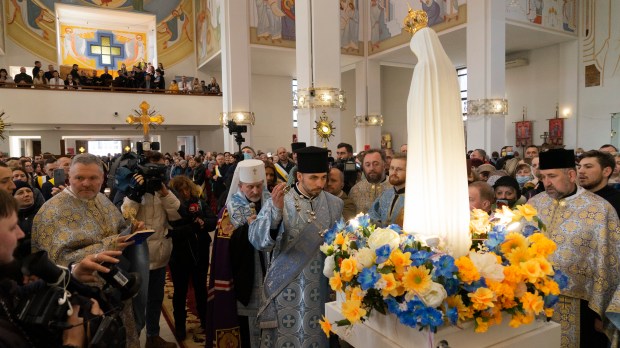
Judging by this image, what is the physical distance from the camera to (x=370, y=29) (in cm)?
1816

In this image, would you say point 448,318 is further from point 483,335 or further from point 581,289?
point 581,289

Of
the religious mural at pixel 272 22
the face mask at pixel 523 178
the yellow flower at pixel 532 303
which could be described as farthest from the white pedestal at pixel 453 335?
the religious mural at pixel 272 22

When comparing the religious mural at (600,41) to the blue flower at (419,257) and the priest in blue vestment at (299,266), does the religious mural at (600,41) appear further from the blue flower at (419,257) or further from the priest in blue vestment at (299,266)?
the blue flower at (419,257)

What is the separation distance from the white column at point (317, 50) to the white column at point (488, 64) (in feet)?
15.5

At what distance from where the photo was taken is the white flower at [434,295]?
1.52 meters

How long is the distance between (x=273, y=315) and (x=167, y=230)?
1.56 metres

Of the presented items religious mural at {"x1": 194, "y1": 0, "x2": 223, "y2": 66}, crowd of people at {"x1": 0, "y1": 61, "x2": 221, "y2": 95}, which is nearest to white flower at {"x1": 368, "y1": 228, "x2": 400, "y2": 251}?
religious mural at {"x1": 194, "y1": 0, "x2": 223, "y2": 66}

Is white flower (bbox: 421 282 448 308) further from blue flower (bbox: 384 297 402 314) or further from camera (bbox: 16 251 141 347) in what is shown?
camera (bbox: 16 251 141 347)

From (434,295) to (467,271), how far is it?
0.17 m

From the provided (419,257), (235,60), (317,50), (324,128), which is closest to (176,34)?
(235,60)

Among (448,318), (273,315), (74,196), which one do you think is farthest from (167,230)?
(448,318)

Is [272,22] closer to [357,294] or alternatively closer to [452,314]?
[357,294]

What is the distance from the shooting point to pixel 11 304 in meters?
1.29

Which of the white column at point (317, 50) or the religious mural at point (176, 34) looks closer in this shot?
the white column at point (317, 50)
